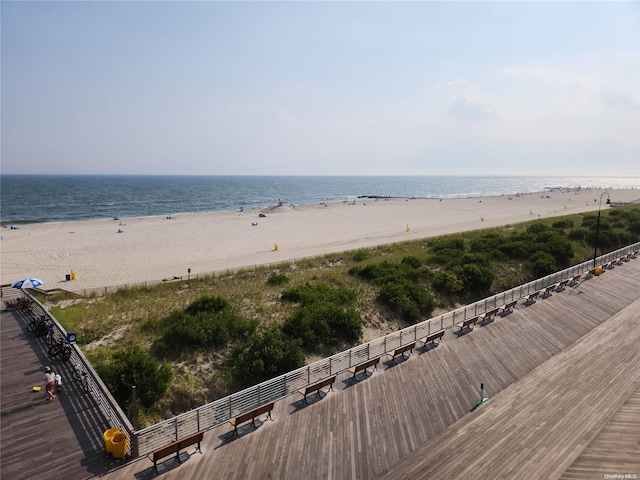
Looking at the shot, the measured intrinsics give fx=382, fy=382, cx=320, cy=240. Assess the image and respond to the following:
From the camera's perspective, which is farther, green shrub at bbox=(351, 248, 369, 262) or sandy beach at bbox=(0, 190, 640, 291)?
sandy beach at bbox=(0, 190, 640, 291)

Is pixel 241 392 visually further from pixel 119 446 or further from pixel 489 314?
pixel 489 314

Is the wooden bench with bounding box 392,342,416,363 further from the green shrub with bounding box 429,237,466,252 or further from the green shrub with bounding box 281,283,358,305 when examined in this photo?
the green shrub with bounding box 429,237,466,252

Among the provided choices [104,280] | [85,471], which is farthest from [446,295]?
[104,280]

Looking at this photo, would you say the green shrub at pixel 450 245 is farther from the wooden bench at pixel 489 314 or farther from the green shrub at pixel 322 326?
the green shrub at pixel 322 326

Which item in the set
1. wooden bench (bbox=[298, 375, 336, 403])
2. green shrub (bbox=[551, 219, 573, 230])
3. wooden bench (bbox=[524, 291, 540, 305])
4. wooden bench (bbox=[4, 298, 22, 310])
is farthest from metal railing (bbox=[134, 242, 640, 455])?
green shrub (bbox=[551, 219, 573, 230])

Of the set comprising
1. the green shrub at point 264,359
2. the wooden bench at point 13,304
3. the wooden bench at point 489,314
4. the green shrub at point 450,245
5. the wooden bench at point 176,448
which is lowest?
the green shrub at point 264,359

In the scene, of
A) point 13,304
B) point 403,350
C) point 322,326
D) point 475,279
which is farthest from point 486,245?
point 13,304

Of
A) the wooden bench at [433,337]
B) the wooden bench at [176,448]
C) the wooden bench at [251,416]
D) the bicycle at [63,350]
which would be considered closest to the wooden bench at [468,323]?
the wooden bench at [433,337]
